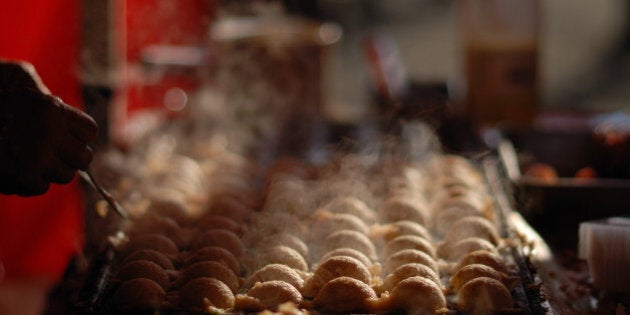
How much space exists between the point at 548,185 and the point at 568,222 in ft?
0.60

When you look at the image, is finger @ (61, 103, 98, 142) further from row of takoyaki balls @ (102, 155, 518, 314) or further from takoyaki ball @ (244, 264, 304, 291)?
takoyaki ball @ (244, 264, 304, 291)

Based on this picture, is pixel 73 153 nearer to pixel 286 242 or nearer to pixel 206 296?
pixel 206 296

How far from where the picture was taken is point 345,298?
2104 mm

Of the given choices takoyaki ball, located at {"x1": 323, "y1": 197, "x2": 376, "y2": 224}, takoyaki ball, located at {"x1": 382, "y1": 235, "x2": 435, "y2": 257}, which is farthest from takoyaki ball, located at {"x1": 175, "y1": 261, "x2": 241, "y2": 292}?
takoyaki ball, located at {"x1": 323, "y1": 197, "x2": 376, "y2": 224}

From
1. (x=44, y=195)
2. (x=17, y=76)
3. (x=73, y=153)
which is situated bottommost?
(x=44, y=195)

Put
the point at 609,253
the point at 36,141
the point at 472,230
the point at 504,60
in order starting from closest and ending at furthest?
the point at 36,141 < the point at 609,253 < the point at 472,230 < the point at 504,60

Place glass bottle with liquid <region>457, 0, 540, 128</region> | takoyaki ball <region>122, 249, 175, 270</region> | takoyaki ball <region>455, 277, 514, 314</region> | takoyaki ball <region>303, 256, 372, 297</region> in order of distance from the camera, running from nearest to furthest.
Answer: takoyaki ball <region>455, 277, 514, 314</region>
takoyaki ball <region>303, 256, 372, 297</region>
takoyaki ball <region>122, 249, 175, 270</region>
glass bottle with liquid <region>457, 0, 540, 128</region>

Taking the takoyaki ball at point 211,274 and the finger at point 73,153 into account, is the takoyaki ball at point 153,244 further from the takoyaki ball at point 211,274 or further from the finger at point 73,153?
the finger at point 73,153

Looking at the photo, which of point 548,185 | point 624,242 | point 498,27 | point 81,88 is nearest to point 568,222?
point 548,185

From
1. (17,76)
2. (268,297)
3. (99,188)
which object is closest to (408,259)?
(268,297)

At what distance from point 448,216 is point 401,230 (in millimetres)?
296

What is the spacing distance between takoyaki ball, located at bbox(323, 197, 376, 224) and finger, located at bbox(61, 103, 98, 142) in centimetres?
106

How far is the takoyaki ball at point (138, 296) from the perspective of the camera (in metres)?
2.09

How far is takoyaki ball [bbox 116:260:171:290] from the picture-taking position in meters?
2.29
